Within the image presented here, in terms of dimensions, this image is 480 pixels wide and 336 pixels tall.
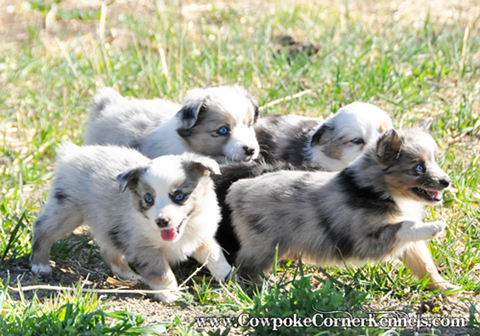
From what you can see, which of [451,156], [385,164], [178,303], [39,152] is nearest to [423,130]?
[385,164]

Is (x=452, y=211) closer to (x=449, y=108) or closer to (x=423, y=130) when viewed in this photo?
(x=423, y=130)

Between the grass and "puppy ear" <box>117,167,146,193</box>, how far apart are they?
0.71 metres

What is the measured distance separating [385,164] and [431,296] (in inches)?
32.9

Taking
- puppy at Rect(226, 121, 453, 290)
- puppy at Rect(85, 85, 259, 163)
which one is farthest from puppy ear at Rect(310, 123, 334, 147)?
puppy at Rect(226, 121, 453, 290)

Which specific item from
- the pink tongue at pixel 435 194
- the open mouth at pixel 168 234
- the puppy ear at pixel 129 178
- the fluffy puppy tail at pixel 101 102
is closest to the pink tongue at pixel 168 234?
the open mouth at pixel 168 234

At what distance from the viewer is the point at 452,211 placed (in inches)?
193

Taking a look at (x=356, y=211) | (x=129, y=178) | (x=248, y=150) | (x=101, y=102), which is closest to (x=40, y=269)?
(x=129, y=178)

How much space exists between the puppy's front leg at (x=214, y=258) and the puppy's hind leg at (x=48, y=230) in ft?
2.81

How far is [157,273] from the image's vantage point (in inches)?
159

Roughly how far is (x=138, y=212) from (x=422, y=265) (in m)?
1.80

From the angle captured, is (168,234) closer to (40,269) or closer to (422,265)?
(40,269)

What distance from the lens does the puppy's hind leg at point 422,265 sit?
13.1ft

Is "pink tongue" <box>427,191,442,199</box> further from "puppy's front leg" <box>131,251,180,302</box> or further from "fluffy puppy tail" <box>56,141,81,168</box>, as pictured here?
"fluffy puppy tail" <box>56,141,81,168</box>

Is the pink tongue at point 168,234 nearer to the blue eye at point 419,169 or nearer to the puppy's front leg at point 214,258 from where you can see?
the puppy's front leg at point 214,258
